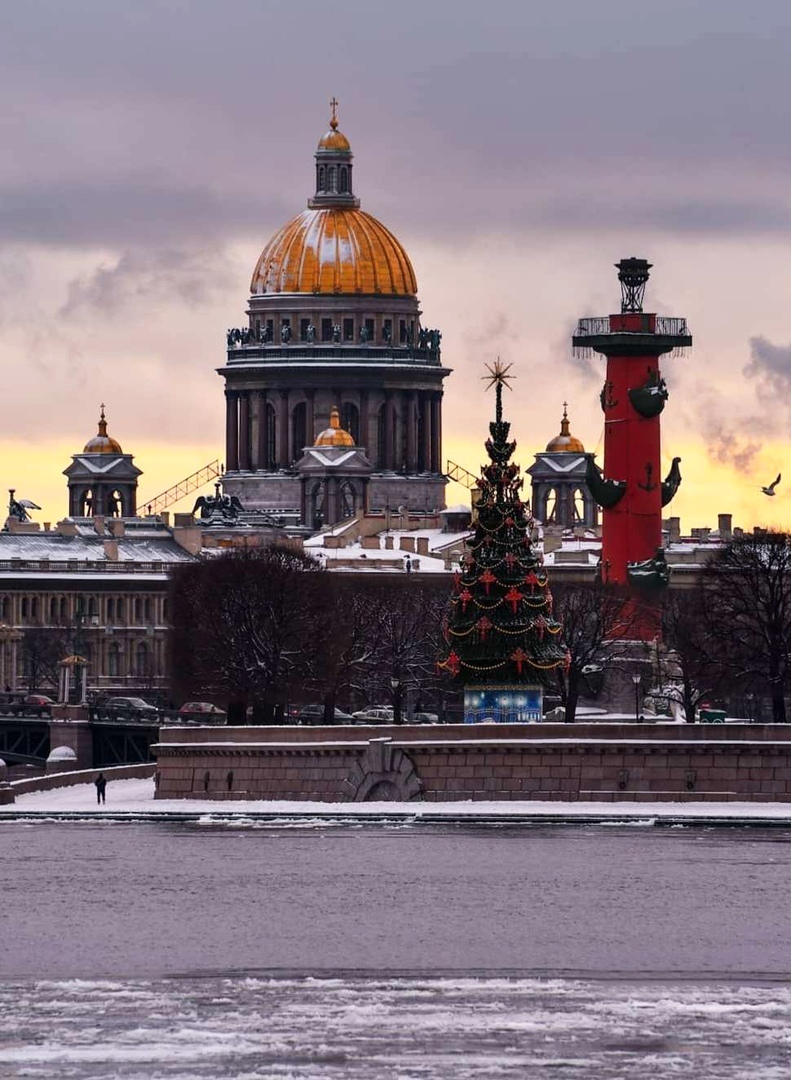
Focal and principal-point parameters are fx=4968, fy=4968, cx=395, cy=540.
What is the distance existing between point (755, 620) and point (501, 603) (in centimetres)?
1524

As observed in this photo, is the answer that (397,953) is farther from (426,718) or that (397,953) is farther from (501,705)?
(426,718)

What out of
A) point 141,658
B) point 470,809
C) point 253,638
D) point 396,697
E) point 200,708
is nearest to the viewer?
point 470,809

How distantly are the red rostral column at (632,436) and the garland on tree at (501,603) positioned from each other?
3478 centimetres

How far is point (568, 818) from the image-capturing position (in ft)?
295

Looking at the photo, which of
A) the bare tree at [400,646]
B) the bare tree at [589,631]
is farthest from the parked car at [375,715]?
the bare tree at [589,631]

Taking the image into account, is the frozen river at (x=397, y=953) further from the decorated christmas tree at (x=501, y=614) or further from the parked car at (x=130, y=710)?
the parked car at (x=130, y=710)

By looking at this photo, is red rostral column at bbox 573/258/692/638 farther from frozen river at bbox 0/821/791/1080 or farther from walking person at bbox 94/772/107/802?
frozen river at bbox 0/821/791/1080

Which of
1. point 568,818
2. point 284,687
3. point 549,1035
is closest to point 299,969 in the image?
point 549,1035

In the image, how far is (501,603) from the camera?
97188mm

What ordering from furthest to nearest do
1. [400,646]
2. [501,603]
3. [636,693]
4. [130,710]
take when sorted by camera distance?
[400,646] → [130,710] → [636,693] → [501,603]

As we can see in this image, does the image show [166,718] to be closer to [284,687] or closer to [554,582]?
→ [284,687]

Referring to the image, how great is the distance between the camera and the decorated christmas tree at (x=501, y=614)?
319ft

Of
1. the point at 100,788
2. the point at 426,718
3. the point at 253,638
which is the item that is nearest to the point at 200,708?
the point at 426,718

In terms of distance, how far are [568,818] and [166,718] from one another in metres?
33.1
